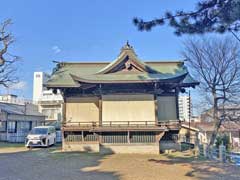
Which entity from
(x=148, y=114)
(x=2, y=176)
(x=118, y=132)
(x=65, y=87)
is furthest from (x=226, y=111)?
(x=2, y=176)

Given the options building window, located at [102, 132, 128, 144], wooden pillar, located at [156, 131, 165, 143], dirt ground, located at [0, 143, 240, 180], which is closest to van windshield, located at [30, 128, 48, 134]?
building window, located at [102, 132, 128, 144]

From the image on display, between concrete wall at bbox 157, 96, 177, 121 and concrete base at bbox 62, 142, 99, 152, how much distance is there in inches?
218

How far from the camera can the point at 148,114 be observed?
2020 cm

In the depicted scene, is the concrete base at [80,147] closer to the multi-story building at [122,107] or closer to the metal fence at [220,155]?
the multi-story building at [122,107]

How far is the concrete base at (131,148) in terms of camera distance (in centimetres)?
1955

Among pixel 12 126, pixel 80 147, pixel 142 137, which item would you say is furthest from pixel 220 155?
pixel 12 126

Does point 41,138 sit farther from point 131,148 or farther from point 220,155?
point 220,155

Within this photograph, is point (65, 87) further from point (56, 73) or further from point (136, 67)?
point (136, 67)

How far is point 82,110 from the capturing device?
2162cm

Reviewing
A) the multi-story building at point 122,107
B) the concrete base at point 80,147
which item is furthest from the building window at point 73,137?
the concrete base at point 80,147

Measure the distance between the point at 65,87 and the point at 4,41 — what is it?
29.8ft

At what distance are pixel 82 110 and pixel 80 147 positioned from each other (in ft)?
9.39

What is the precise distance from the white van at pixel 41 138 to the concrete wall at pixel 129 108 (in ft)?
21.4

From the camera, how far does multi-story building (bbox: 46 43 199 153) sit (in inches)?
776
